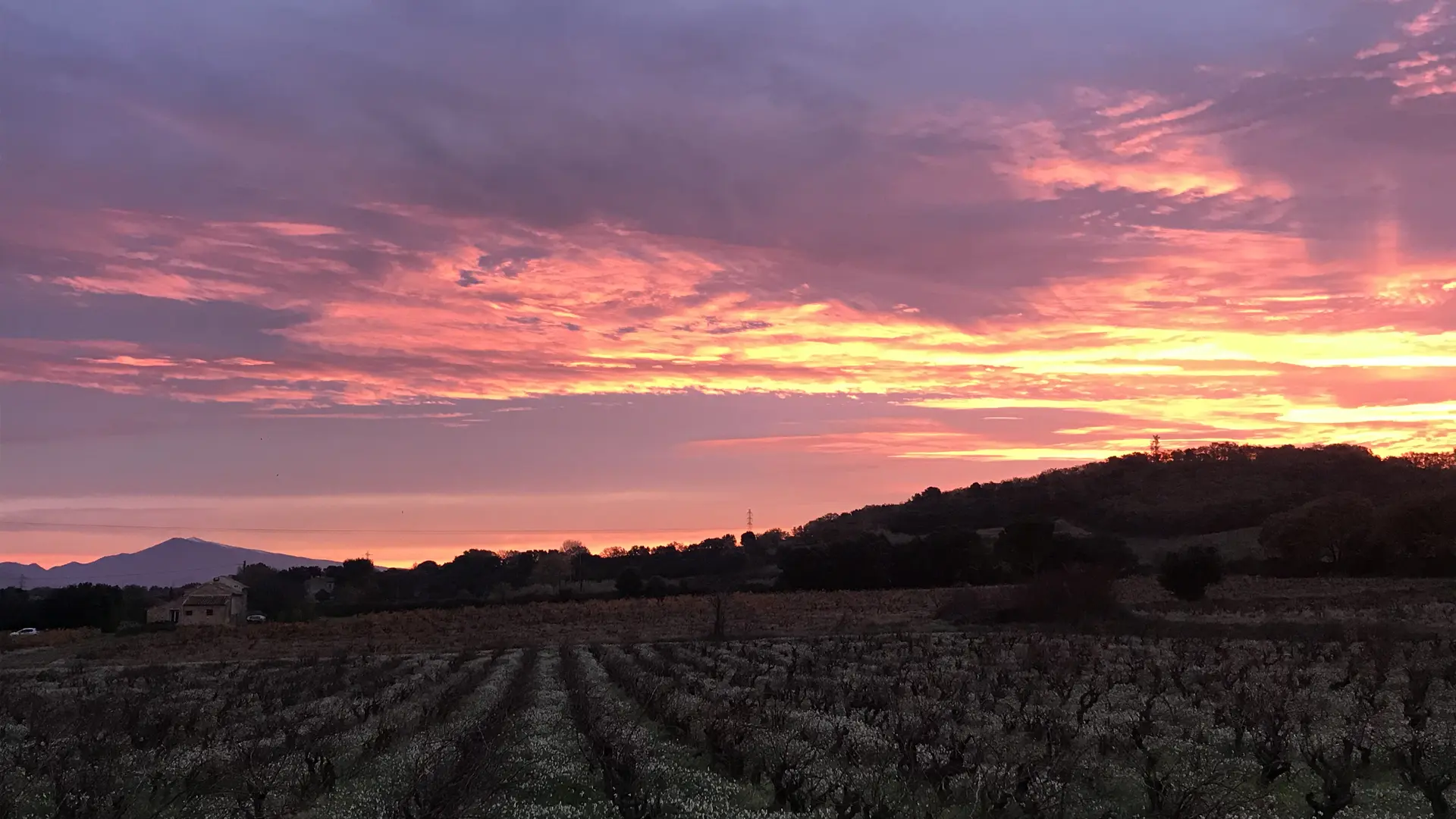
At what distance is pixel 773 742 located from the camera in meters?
16.5

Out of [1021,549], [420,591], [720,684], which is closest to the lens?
[720,684]

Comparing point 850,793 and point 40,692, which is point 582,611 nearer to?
point 40,692

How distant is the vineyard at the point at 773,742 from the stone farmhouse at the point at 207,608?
65.2 meters

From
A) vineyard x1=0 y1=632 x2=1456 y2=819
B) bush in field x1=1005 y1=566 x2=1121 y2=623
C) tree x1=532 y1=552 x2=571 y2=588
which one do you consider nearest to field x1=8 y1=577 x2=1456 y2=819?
vineyard x1=0 y1=632 x2=1456 y2=819

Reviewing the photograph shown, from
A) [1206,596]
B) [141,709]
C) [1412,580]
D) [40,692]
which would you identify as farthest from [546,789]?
[1412,580]

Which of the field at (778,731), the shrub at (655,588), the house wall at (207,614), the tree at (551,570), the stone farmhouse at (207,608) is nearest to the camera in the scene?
the field at (778,731)

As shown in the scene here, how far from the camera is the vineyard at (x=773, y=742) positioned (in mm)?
12547

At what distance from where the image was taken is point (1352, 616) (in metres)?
45.6

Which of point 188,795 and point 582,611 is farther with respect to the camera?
point 582,611

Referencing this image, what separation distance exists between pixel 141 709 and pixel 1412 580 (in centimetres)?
7325

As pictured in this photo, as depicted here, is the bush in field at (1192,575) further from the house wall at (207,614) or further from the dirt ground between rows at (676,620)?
the house wall at (207,614)

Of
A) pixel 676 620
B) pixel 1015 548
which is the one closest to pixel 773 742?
pixel 676 620

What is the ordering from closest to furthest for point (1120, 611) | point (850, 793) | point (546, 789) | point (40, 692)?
point (850, 793)
point (546, 789)
point (40, 692)
point (1120, 611)

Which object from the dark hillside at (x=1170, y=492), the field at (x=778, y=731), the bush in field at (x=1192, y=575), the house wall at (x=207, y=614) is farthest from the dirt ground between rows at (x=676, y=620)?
the dark hillside at (x=1170, y=492)
